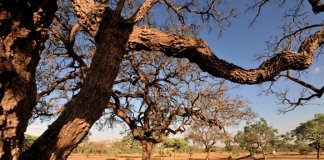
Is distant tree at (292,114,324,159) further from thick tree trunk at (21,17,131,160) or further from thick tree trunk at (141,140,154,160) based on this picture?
thick tree trunk at (21,17,131,160)

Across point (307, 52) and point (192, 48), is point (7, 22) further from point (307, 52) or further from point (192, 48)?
point (307, 52)

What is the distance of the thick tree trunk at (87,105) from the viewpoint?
384 cm

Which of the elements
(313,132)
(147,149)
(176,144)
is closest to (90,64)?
(147,149)

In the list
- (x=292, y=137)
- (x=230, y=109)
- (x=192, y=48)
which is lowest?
(x=192, y=48)

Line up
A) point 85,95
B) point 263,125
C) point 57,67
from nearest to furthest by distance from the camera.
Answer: point 85,95
point 57,67
point 263,125

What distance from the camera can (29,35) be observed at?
3.08 metres

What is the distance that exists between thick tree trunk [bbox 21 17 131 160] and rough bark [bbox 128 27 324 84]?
0.30 meters

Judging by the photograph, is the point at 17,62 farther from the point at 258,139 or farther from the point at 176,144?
the point at 176,144

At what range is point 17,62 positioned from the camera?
118 inches

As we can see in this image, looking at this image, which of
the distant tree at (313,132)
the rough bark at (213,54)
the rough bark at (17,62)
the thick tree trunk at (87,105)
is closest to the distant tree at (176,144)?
the distant tree at (313,132)

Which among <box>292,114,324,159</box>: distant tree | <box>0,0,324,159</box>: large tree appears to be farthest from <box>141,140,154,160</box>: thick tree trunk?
<box>292,114,324,159</box>: distant tree

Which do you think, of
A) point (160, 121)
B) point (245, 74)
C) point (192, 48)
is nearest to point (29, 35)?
point (192, 48)

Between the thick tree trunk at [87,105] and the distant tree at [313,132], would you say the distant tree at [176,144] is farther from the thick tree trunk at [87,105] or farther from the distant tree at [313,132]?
the thick tree trunk at [87,105]

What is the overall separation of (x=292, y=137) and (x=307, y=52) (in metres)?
72.5
